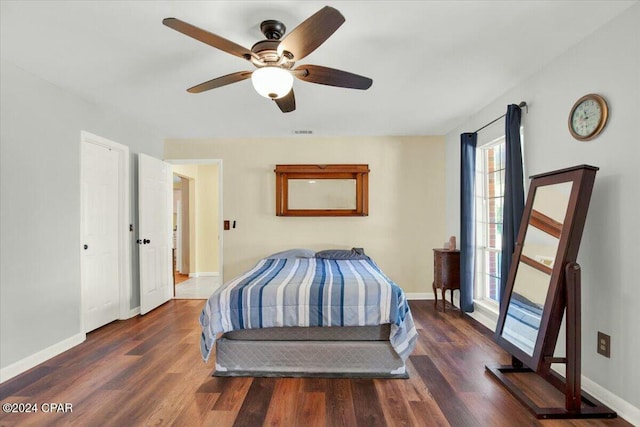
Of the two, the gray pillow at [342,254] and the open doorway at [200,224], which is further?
the open doorway at [200,224]

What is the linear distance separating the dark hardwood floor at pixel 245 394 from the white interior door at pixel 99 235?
0.57 meters

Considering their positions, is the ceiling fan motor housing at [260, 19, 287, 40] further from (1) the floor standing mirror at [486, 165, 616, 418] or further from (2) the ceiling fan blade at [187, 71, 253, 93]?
(1) the floor standing mirror at [486, 165, 616, 418]

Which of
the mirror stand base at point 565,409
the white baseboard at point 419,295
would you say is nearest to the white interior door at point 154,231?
the white baseboard at point 419,295

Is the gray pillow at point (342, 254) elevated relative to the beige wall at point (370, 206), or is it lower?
lower

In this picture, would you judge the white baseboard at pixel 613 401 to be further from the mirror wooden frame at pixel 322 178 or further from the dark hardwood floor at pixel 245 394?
the mirror wooden frame at pixel 322 178

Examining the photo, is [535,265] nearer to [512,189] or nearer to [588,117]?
[512,189]

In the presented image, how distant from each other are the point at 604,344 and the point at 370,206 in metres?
3.11

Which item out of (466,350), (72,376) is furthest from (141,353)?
(466,350)

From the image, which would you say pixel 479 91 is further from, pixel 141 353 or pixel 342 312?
pixel 141 353

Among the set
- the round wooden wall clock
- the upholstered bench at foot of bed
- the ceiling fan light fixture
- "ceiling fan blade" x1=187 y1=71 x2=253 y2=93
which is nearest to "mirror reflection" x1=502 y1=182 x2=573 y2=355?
the round wooden wall clock

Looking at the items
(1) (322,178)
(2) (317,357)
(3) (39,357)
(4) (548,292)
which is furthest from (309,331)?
(1) (322,178)

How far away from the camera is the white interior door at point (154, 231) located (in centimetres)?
411

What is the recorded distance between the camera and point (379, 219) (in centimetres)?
488

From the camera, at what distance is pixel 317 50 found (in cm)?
240
